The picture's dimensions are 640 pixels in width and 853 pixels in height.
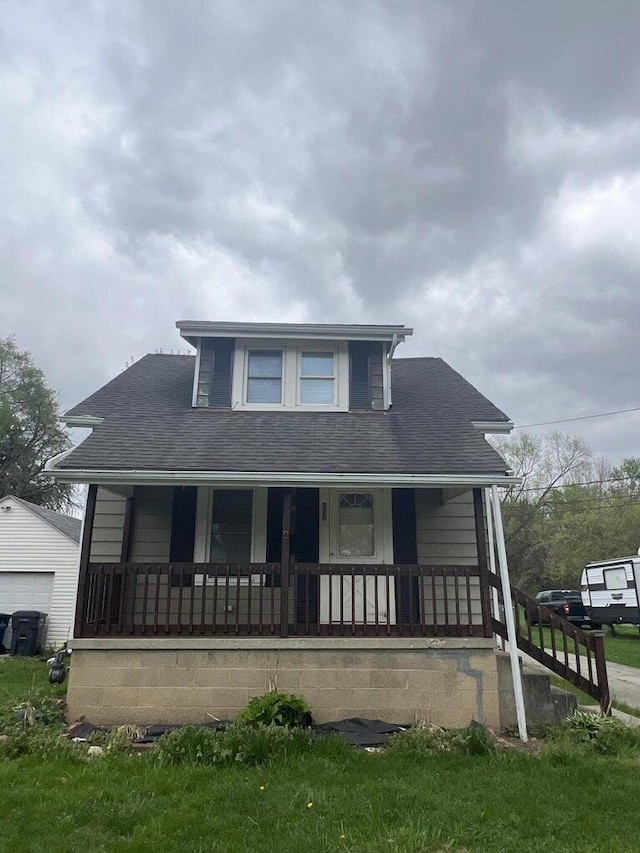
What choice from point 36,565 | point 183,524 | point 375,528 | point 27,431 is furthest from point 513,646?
point 27,431

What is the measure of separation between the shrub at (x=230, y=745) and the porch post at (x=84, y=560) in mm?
1880

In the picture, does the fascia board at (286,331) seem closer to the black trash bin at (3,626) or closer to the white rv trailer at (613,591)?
the black trash bin at (3,626)

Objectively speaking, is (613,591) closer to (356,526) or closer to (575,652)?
Result: (575,652)

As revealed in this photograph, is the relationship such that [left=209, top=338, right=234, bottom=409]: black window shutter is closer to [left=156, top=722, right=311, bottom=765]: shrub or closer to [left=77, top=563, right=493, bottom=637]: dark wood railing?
[left=77, top=563, right=493, bottom=637]: dark wood railing

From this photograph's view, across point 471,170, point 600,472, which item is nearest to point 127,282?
point 471,170

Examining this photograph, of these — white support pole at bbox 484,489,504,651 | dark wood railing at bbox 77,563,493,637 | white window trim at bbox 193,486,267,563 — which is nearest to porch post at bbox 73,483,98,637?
dark wood railing at bbox 77,563,493,637

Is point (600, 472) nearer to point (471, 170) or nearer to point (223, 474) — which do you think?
point (471, 170)

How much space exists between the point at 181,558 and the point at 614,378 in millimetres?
34131

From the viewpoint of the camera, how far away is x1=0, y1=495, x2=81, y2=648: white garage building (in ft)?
50.5

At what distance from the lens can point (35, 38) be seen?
31.8 ft

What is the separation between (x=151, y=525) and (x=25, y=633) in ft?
27.0

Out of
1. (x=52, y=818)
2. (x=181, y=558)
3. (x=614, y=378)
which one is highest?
(x=614, y=378)

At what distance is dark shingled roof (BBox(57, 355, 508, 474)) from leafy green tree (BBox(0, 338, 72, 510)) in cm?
1942

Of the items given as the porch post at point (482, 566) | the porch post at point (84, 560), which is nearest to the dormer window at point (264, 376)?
the porch post at point (84, 560)
